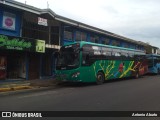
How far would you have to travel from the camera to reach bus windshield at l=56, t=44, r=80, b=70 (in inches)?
669

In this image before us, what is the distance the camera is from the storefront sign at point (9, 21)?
60.2 feet

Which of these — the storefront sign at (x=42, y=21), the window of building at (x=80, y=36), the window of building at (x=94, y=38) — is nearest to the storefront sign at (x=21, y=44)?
the storefront sign at (x=42, y=21)

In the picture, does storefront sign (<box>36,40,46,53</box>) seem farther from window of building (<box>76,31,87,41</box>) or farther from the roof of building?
window of building (<box>76,31,87,41</box>)

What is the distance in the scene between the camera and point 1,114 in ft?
24.8

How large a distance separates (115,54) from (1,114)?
15.1m

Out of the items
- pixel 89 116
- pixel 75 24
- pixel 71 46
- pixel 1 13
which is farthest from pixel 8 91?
pixel 75 24

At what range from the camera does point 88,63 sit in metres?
17.6

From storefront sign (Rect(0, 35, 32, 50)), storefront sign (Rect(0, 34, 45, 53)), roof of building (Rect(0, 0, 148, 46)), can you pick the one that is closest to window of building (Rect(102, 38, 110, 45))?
roof of building (Rect(0, 0, 148, 46))

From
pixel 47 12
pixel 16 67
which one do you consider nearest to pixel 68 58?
pixel 16 67

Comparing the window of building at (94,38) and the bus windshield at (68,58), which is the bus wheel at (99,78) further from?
the window of building at (94,38)

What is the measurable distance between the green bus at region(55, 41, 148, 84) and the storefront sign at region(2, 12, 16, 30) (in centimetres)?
412

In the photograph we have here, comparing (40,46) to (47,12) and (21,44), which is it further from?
(47,12)

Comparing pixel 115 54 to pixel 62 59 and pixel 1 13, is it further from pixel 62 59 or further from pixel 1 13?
pixel 1 13

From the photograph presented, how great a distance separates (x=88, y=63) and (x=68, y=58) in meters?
1.45
